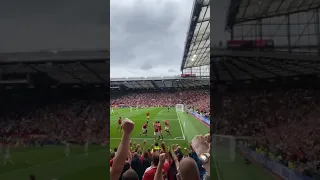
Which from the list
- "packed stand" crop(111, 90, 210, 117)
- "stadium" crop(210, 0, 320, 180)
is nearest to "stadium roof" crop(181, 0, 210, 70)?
"stadium" crop(210, 0, 320, 180)

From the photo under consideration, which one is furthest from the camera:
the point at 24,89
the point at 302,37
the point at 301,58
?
the point at 24,89

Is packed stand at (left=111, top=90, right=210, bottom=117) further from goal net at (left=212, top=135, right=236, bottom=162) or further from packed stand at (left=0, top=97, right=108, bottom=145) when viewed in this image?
goal net at (left=212, top=135, right=236, bottom=162)

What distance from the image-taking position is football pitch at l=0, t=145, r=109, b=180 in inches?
359

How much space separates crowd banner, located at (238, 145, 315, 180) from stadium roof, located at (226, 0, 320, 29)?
403 centimetres

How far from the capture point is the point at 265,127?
1410 cm

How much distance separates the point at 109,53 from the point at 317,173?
19.0 feet

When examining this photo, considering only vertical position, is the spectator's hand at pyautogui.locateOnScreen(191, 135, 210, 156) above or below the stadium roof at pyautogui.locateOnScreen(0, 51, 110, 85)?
below

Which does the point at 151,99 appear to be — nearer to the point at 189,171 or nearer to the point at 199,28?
the point at 199,28

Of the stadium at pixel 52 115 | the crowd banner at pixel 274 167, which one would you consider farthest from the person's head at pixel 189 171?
the crowd banner at pixel 274 167

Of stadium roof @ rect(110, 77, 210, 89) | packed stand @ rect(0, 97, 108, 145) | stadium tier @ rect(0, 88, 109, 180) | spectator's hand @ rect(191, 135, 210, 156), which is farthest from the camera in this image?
stadium roof @ rect(110, 77, 210, 89)

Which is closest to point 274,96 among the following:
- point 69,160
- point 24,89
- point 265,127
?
point 265,127

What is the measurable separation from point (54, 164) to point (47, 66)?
21.3ft

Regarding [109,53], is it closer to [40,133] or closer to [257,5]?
[257,5]

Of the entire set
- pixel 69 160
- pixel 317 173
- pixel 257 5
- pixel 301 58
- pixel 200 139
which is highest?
pixel 257 5
